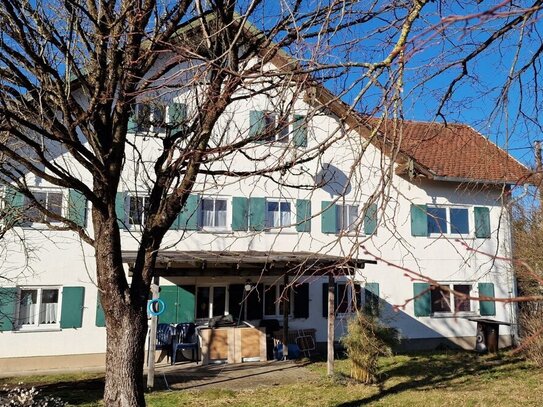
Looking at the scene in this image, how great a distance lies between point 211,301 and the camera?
1471 cm

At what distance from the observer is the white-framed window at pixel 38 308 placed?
42.0ft

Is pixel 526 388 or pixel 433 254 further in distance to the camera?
pixel 433 254

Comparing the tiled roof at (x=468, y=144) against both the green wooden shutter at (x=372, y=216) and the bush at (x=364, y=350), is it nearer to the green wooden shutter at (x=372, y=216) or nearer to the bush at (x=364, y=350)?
the green wooden shutter at (x=372, y=216)

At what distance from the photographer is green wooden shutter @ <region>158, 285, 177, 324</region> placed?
1368 cm

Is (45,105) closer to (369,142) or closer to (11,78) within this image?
(11,78)

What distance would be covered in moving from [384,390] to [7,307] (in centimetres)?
931

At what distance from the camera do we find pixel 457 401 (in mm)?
9188

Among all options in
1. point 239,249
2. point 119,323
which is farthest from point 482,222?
point 239,249

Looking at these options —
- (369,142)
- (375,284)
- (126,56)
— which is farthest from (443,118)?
(375,284)

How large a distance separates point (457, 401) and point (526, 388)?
2.23 m

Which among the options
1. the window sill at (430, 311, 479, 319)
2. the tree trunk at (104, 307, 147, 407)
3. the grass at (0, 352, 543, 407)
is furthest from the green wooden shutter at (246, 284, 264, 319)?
the tree trunk at (104, 307, 147, 407)

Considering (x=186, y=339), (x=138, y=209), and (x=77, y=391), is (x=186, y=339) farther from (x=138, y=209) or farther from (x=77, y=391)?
(x=138, y=209)

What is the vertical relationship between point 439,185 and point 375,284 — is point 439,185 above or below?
above

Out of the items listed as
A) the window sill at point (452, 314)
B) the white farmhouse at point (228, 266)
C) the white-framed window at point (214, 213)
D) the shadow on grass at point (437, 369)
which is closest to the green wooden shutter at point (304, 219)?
the white farmhouse at point (228, 266)
